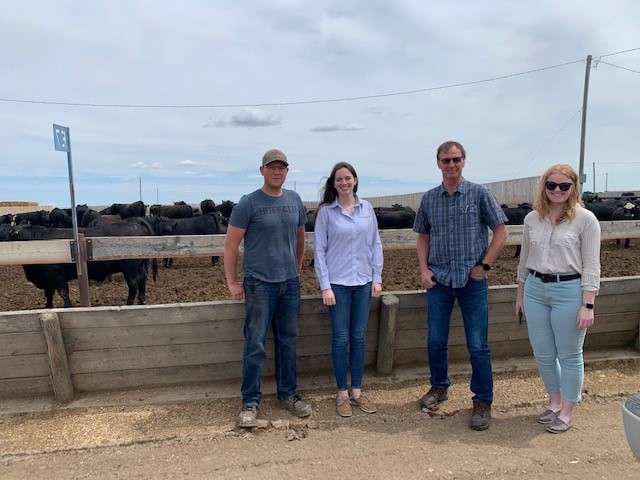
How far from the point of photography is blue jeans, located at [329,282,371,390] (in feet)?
11.4

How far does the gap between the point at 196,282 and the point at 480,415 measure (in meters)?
7.08

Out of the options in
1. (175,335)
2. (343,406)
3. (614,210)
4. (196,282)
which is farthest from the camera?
(614,210)

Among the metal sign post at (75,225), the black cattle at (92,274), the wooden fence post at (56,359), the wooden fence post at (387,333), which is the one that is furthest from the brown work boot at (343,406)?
the black cattle at (92,274)

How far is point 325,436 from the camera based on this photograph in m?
3.19

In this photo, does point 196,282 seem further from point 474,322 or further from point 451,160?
point 451,160

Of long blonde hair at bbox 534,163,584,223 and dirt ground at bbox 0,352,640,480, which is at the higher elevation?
long blonde hair at bbox 534,163,584,223

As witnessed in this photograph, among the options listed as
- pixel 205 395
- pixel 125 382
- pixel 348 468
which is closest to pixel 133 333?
pixel 125 382

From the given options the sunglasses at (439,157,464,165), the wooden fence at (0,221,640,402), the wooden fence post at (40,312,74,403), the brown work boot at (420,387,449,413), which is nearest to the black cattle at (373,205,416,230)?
the wooden fence at (0,221,640,402)

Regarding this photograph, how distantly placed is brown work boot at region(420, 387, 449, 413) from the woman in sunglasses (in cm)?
69

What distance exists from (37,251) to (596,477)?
4657 millimetres

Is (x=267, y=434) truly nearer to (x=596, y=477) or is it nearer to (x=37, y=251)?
(x=596, y=477)

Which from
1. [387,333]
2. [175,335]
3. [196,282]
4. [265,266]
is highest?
[265,266]

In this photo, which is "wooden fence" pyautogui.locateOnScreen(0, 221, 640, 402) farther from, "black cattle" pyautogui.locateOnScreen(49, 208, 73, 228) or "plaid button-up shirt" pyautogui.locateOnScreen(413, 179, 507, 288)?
"black cattle" pyautogui.locateOnScreen(49, 208, 73, 228)

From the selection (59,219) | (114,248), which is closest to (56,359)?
(114,248)
